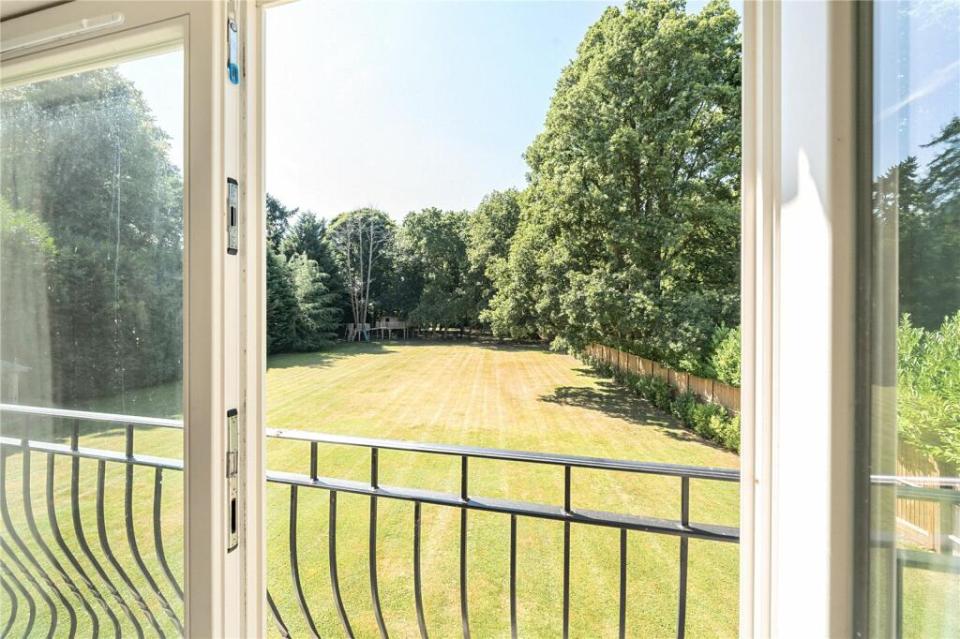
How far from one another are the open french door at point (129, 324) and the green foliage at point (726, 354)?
206cm

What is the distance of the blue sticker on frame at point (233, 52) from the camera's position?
2.23 ft

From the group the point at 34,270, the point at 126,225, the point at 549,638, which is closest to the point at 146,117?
the point at 126,225

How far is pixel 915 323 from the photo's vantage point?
1.41 ft

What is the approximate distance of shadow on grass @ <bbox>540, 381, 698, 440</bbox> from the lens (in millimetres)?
2343

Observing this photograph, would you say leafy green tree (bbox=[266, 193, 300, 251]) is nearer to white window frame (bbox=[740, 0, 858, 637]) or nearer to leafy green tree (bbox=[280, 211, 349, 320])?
leafy green tree (bbox=[280, 211, 349, 320])

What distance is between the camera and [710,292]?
7.03ft

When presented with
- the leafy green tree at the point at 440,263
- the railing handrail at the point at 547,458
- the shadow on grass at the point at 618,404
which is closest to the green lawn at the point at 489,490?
the shadow on grass at the point at 618,404

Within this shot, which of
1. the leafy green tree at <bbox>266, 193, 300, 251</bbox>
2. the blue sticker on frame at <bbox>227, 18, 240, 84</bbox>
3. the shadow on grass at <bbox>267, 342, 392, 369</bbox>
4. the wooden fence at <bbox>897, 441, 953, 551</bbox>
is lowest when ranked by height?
the shadow on grass at <bbox>267, 342, 392, 369</bbox>

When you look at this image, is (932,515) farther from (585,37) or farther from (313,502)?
(313,502)

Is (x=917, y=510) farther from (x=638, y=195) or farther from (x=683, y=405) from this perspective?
(x=638, y=195)

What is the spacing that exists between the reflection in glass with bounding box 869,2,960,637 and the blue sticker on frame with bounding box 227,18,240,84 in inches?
37.9

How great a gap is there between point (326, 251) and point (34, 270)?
241 centimetres

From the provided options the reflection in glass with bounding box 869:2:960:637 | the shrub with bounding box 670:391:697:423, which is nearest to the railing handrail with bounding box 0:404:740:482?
the reflection in glass with bounding box 869:2:960:637

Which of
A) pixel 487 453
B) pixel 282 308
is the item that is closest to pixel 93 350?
pixel 487 453
